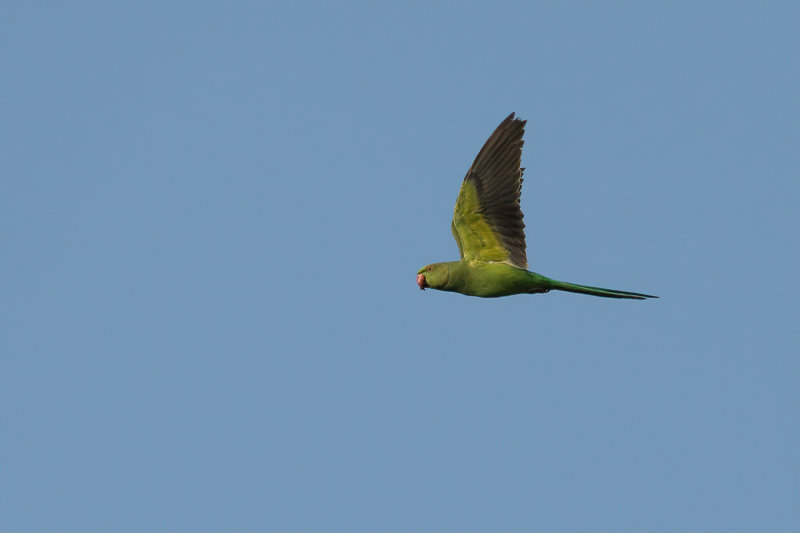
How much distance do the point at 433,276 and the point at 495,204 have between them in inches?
59.9

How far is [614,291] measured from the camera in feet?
36.3

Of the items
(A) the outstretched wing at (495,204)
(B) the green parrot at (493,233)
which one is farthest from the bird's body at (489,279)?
(A) the outstretched wing at (495,204)

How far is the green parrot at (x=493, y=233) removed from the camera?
38.0 ft

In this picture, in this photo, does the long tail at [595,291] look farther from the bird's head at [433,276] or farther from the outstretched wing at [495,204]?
the bird's head at [433,276]

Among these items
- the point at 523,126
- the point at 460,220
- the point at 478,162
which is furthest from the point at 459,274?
the point at 523,126

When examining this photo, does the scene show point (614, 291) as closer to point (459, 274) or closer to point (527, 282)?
point (527, 282)

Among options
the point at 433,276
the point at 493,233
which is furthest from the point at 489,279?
the point at 433,276

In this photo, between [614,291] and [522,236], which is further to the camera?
[522,236]

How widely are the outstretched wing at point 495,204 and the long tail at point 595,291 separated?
66 cm

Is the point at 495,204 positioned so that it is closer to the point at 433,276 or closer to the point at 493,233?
the point at 493,233

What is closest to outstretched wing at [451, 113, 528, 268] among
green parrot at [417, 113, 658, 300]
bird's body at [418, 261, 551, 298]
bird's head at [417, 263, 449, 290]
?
green parrot at [417, 113, 658, 300]

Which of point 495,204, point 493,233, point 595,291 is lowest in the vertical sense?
point 595,291

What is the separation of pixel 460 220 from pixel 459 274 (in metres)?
0.87

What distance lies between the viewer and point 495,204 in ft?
38.6
